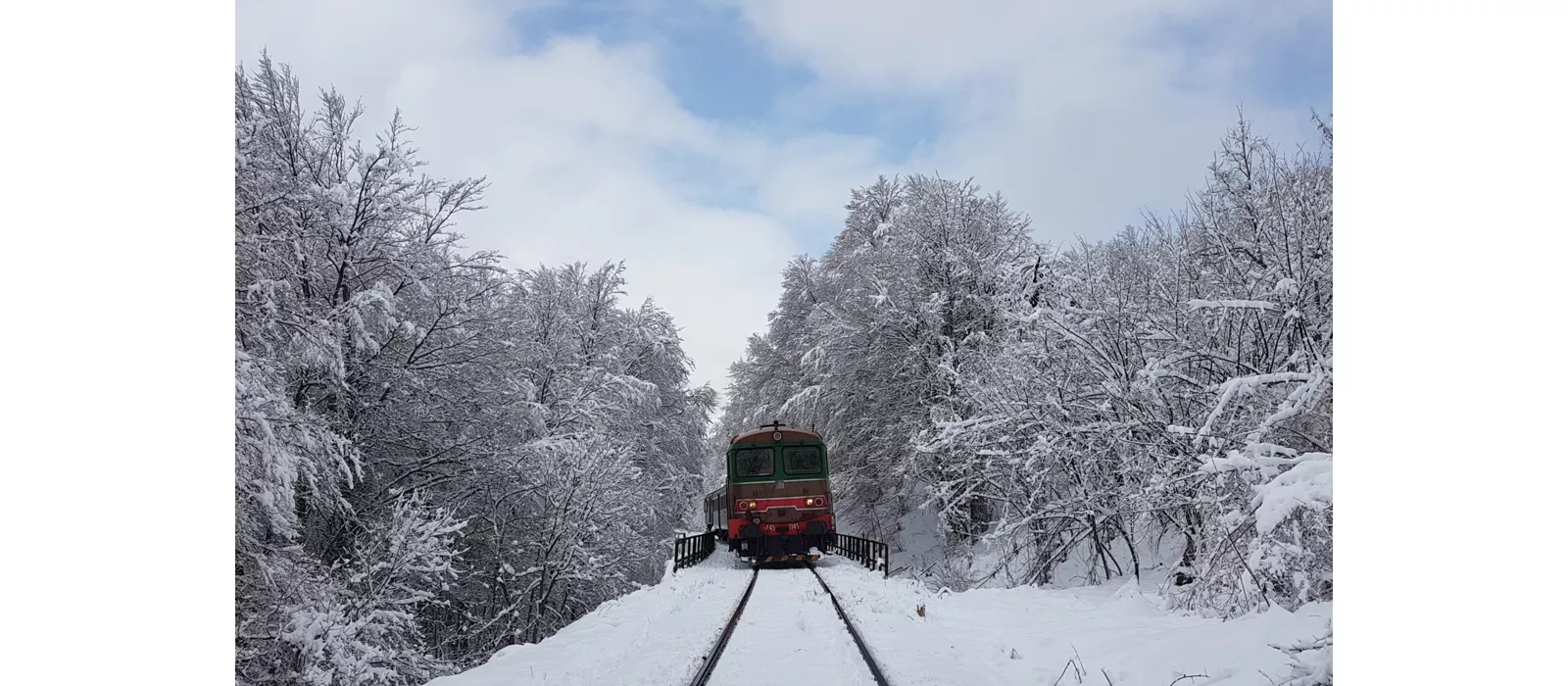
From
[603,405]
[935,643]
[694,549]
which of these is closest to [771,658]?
[935,643]

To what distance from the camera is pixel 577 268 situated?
78.0ft

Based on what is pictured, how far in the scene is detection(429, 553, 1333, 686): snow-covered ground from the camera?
4.70 meters

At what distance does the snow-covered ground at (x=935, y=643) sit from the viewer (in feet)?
15.4

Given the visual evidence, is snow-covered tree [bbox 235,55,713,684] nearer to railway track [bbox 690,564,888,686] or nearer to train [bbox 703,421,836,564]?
train [bbox 703,421,836,564]

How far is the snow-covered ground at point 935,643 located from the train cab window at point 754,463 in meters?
6.32

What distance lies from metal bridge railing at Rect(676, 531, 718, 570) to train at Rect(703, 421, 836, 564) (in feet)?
3.16

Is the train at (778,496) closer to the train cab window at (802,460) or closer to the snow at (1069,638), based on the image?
the train cab window at (802,460)

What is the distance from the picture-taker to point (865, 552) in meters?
15.4

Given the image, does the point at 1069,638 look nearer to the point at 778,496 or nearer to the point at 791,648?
the point at 791,648

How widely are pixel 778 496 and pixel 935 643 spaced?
9.14m

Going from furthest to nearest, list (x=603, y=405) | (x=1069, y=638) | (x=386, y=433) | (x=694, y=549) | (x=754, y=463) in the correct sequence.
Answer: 1. (x=694, y=549)
2. (x=603, y=405)
3. (x=754, y=463)
4. (x=386, y=433)
5. (x=1069, y=638)

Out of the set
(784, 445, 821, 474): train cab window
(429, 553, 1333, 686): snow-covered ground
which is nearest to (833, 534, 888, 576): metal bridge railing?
(784, 445, 821, 474): train cab window
